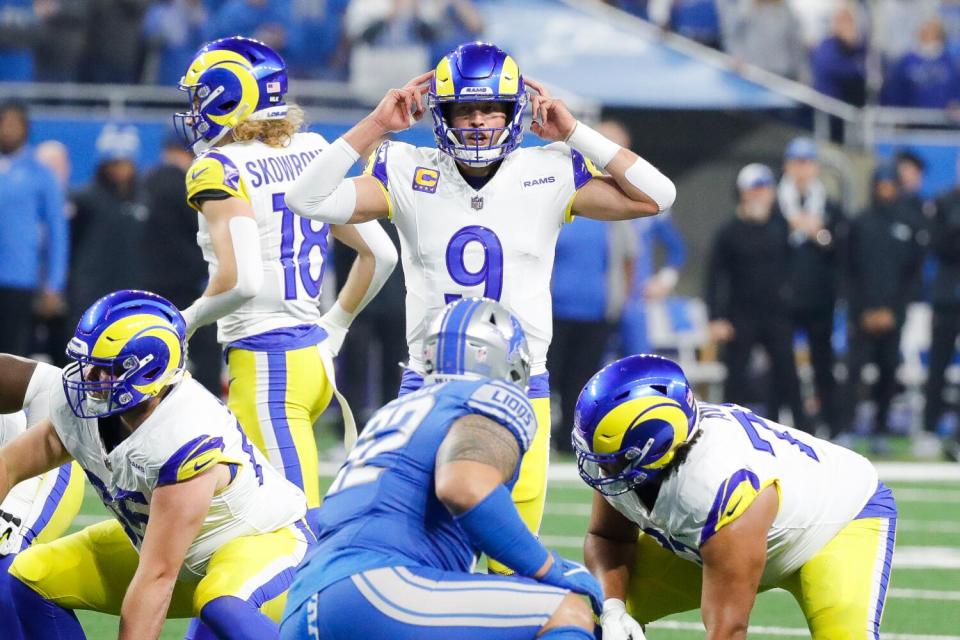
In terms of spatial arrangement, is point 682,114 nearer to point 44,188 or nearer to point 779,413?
point 779,413

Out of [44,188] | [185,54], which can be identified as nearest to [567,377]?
[44,188]

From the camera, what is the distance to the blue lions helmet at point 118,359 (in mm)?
3914

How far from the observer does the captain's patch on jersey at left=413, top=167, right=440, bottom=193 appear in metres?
4.54

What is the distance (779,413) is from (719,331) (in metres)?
0.79

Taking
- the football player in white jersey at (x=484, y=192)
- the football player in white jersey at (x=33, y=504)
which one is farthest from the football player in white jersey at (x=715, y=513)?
the football player in white jersey at (x=33, y=504)

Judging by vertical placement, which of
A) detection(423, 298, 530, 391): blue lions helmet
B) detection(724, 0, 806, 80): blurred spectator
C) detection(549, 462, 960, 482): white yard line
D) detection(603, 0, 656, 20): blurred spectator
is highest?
detection(603, 0, 656, 20): blurred spectator

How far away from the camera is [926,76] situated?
43.0ft

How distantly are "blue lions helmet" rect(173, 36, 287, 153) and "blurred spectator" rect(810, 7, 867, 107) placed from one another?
343 inches

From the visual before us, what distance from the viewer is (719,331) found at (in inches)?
415

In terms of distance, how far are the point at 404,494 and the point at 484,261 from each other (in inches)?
46.8

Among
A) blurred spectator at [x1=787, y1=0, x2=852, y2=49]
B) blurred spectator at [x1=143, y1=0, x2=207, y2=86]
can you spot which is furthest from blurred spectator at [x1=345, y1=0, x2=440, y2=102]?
blurred spectator at [x1=787, y1=0, x2=852, y2=49]

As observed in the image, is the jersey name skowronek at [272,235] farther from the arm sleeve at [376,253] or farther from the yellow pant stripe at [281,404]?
the arm sleeve at [376,253]

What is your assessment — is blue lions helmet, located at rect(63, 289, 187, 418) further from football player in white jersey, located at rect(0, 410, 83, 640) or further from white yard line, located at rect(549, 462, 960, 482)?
white yard line, located at rect(549, 462, 960, 482)

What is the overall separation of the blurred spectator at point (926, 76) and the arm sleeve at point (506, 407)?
34.2 feet
